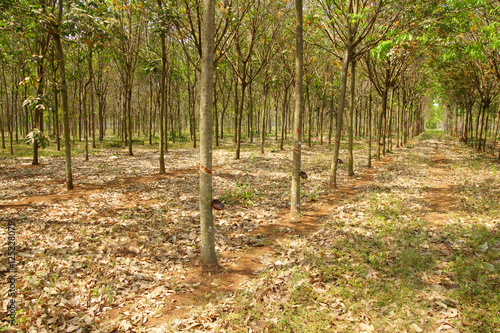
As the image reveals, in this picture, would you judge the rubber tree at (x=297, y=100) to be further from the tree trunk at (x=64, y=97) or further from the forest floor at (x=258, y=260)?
the tree trunk at (x=64, y=97)

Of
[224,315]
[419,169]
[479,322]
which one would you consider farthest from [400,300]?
[419,169]

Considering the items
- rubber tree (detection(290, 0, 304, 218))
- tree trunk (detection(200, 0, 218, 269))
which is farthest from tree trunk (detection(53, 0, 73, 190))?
rubber tree (detection(290, 0, 304, 218))

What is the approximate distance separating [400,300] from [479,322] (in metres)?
1.04

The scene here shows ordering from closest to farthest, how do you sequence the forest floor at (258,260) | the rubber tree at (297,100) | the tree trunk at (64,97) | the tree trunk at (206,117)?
1. the forest floor at (258,260)
2. the tree trunk at (206,117)
3. the rubber tree at (297,100)
4. the tree trunk at (64,97)

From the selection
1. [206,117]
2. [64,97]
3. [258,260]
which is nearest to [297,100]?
[206,117]

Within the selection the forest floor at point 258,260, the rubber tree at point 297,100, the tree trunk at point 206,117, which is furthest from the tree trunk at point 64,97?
the rubber tree at point 297,100

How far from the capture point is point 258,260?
650cm

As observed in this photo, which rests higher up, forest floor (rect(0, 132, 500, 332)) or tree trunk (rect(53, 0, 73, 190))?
tree trunk (rect(53, 0, 73, 190))

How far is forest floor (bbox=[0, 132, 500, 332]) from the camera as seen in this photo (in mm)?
4434

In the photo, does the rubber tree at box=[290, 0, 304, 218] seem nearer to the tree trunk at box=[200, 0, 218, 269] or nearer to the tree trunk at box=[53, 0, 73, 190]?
the tree trunk at box=[200, 0, 218, 269]

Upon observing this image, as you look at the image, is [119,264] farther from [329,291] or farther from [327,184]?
[327,184]

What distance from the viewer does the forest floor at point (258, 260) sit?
4.43 meters

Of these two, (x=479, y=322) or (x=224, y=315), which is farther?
(x=224, y=315)

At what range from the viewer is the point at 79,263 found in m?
5.95
